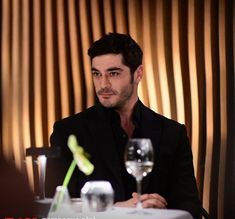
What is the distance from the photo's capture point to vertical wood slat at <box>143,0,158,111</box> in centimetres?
316

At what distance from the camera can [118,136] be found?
249 cm

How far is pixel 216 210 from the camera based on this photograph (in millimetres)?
3096

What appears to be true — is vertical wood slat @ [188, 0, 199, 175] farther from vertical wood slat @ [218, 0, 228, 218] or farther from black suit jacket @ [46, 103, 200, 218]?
black suit jacket @ [46, 103, 200, 218]

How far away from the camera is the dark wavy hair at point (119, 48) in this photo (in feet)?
8.16

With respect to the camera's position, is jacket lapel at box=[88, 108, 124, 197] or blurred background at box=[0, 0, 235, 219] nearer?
jacket lapel at box=[88, 108, 124, 197]

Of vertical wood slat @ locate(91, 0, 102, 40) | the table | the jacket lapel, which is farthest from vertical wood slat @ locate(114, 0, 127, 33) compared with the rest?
the table

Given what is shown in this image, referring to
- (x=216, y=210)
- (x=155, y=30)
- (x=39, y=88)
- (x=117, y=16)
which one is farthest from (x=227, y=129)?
(x=39, y=88)

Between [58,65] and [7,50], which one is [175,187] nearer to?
[58,65]

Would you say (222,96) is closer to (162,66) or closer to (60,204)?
(162,66)

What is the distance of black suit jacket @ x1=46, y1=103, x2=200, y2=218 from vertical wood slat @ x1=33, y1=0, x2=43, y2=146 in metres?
0.84

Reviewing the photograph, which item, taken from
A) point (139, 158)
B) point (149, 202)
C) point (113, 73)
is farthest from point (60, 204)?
point (113, 73)

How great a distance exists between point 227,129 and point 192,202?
0.83 metres

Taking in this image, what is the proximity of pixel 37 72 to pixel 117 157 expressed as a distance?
1202 mm

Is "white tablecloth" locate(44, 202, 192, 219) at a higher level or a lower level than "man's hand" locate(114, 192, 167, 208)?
higher
